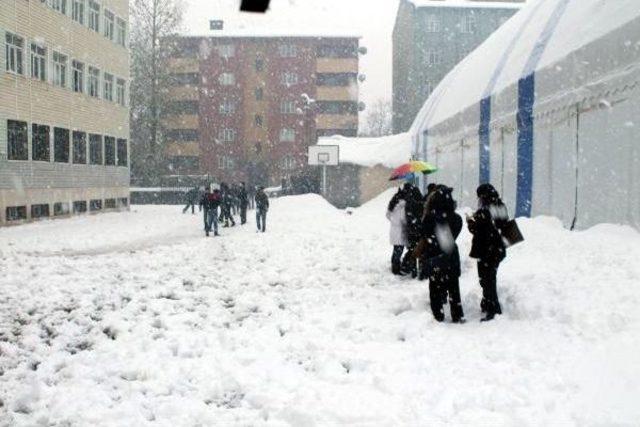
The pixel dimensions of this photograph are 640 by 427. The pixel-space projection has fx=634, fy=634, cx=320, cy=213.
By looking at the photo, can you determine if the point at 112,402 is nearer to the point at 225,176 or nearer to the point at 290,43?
the point at 225,176

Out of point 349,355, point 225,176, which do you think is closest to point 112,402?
point 349,355

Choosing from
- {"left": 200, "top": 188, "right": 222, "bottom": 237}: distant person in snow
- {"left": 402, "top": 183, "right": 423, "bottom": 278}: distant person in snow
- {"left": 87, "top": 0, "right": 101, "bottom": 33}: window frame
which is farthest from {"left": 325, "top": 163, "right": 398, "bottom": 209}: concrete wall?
{"left": 402, "top": 183, "right": 423, "bottom": 278}: distant person in snow

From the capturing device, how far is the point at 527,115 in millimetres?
15391

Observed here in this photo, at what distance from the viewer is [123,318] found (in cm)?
862

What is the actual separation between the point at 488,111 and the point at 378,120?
91876mm

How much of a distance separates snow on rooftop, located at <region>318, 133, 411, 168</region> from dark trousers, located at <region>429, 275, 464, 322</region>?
30.5 metres

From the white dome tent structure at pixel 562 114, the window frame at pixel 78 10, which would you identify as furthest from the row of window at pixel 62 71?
the white dome tent structure at pixel 562 114

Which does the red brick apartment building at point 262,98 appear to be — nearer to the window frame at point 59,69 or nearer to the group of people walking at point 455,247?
the window frame at point 59,69

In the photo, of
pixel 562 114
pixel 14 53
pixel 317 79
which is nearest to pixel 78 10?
pixel 14 53

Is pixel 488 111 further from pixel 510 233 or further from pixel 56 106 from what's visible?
pixel 56 106

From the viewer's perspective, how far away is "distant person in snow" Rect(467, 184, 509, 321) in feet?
26.3

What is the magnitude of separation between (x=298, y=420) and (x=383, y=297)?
5.28 meters

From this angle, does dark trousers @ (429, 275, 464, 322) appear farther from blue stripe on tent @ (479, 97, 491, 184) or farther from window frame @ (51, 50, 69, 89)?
window frame @ (51, 50, 69, 89)

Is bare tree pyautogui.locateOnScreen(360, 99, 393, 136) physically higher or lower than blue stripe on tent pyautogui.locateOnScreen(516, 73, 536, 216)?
higher
